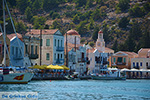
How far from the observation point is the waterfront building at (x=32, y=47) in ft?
322

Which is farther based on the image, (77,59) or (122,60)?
(122,60)

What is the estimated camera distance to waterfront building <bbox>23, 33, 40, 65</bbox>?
98.2m

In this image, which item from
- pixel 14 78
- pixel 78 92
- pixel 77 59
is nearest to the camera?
pixel 78 92

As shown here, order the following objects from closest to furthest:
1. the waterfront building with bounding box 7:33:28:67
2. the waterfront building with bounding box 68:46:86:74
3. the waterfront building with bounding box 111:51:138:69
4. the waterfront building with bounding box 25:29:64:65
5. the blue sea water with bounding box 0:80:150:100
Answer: the blue sea water with bounding box 0:80:150:100 < the waterfront building with bounding box 7:33:28:67 < the waterfront building with bounding box 25:29:64:65 < the waterfront building with bounding box 68:46:86:74 < the waterfront building with bounding box 111:51:138:69

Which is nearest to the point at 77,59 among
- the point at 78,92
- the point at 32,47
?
the point at 32,47

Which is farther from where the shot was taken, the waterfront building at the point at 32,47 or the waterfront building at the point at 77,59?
the waterfront building at the point at 77,59

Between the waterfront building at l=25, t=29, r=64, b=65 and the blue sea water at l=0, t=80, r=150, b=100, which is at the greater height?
the waterfront building at l=25, t=29, r=64, b=65

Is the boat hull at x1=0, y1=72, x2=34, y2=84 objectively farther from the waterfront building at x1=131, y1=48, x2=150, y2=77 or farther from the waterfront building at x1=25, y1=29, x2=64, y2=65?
the waterfront building at x1=131, y1=48, x2=150, y2=77

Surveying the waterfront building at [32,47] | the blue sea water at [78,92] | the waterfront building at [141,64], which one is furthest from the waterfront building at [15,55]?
the waterfront building at [141,64]

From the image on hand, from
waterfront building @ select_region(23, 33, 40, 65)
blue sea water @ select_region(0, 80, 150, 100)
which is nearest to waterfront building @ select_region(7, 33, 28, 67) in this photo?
waterfront building @ select_region(23, 33, 40, 65)

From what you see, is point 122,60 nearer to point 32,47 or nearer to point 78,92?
point 32,47

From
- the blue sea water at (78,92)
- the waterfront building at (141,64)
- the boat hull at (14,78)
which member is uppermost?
the waterfront building at (141,64)

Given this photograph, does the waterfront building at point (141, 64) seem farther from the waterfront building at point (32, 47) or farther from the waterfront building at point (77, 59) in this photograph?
the waterfront building at point (32, 47)

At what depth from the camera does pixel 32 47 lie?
3949 inches
